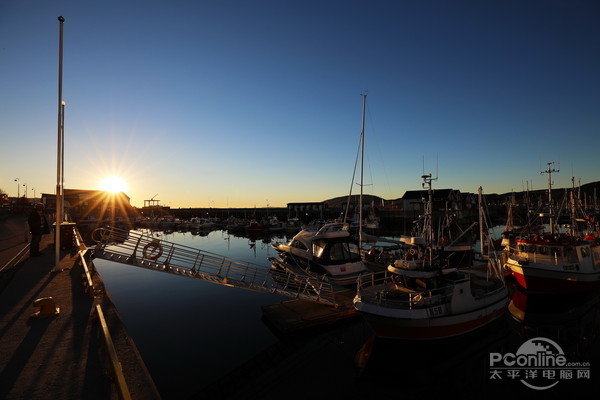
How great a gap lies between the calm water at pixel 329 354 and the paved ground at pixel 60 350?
398cm

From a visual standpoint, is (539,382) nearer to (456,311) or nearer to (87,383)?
(456,311)

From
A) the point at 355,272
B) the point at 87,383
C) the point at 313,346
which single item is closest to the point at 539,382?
the point at 313,346

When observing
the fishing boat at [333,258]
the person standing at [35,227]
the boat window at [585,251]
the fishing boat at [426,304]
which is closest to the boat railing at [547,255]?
the boat window at [585,251]

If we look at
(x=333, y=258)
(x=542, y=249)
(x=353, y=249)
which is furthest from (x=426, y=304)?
(x=542, y=249)

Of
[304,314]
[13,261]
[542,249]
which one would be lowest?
[304,314]

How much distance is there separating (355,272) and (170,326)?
12.1 m

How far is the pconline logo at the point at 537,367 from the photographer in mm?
11352

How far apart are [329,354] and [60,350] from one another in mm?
9586

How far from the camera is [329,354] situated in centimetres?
1276

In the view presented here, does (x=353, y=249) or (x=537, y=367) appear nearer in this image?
(x=537, y=367)

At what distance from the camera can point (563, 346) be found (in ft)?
45.8

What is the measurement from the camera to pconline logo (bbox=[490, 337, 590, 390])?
447 inches

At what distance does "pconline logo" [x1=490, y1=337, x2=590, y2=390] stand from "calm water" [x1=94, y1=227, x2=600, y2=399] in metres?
0.26

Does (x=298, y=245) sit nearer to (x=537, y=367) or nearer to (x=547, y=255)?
(x=537, y=367)
